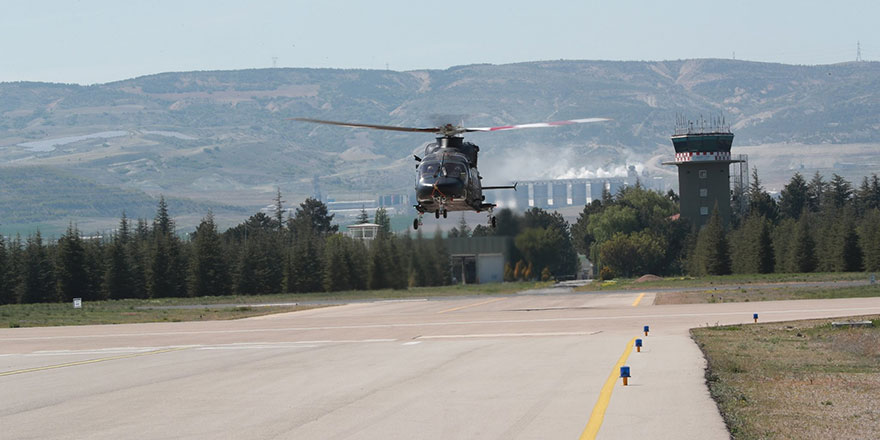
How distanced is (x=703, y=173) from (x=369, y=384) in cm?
16333

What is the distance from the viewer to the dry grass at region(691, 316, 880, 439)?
53.7 ft

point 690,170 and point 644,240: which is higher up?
point 690,170

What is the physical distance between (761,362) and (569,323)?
56.2 feet

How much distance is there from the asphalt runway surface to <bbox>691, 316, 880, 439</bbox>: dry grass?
2.13 feet

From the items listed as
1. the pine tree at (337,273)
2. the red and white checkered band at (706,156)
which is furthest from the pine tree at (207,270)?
the red and white checkered band at (706,156)

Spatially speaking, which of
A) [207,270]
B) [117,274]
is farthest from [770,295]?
[117,274]

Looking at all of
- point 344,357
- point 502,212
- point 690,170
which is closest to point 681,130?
point 690,170

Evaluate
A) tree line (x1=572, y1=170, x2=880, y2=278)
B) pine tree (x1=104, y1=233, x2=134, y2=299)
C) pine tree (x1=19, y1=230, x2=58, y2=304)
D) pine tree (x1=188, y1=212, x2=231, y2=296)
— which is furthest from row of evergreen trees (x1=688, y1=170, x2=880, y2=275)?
pine tree (x1=19, y1=230, x2=58, y2=304)

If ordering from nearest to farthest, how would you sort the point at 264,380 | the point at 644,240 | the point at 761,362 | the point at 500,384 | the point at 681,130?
the point at 500,384 → the point at 264,380 → the point at 761,362 → the point at 644,240 → the point at 681,130

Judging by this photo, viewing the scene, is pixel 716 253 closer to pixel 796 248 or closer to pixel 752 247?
pixel 752 247

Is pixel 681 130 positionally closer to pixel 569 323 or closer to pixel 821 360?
pixel 569 323

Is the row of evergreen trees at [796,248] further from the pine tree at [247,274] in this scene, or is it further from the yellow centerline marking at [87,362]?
the yellow centerline marking at [87,362]

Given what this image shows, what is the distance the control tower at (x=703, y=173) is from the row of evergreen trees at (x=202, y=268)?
75319mm

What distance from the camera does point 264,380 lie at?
940 inches
